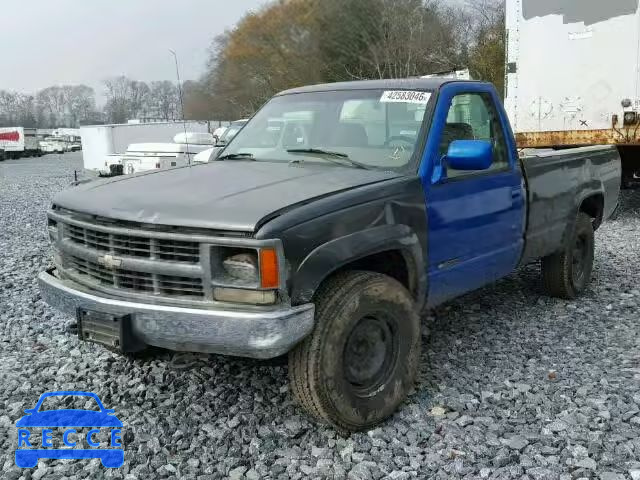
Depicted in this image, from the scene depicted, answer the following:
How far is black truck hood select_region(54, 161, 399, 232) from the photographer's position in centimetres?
303

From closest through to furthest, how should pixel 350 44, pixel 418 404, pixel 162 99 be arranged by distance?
pixel 418 404
pixel 162 99
pixel 350 44

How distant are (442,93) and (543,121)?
5796mm

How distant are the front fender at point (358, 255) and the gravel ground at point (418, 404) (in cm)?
76

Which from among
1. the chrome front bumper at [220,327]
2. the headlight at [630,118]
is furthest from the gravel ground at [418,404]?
the headlight at [630,118]

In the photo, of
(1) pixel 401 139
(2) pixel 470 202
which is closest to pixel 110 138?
(1) pixel 401 139

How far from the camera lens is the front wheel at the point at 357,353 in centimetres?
313

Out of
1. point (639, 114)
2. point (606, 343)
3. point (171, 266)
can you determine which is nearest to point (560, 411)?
point (606, 343)

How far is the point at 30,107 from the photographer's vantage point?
9288 centimetres

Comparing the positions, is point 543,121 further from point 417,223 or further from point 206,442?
point 206,442

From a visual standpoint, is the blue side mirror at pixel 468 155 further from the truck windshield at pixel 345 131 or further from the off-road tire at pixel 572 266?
the off-road tire at pixel 572 266

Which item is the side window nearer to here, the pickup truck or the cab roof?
the pickup truck

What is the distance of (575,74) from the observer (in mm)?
8953

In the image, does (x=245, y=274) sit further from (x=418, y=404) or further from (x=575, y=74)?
(x=575, y=74)

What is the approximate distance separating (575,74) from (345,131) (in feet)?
20.0
